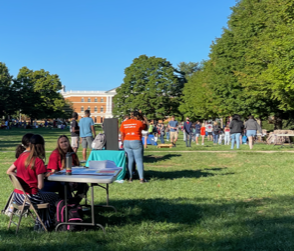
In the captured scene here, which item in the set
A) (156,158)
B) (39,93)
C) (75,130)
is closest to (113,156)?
(75,130)

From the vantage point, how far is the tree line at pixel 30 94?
76750 millimetres

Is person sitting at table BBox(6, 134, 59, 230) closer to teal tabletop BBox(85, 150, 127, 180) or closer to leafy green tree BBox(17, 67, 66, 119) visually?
teal tabletop BBox(85, 150, 127, 180)

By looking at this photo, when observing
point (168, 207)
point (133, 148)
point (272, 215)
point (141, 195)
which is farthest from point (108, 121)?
point (272, 215)

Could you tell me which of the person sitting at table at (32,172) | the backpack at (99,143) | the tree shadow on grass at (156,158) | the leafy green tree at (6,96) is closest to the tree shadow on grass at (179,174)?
the backpack at (99,143)

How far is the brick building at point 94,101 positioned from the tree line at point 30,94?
2156 inches

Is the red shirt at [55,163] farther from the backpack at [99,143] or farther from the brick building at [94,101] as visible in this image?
the brick building at [94,101]

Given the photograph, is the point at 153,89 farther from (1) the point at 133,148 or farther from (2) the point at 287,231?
(2) the point at 287,231

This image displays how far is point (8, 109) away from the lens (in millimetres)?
75938

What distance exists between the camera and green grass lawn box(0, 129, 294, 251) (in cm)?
512

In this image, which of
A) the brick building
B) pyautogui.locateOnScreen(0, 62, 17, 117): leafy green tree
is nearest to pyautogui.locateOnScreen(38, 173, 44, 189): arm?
pyautogui.locateOnScreen(0, 62, 17, 117): leafy green tree

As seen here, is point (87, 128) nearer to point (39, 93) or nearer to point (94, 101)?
point (39, 93)

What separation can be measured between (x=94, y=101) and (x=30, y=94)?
218ft

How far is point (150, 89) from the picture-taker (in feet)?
224

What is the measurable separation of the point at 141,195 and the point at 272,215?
2.94 metres
